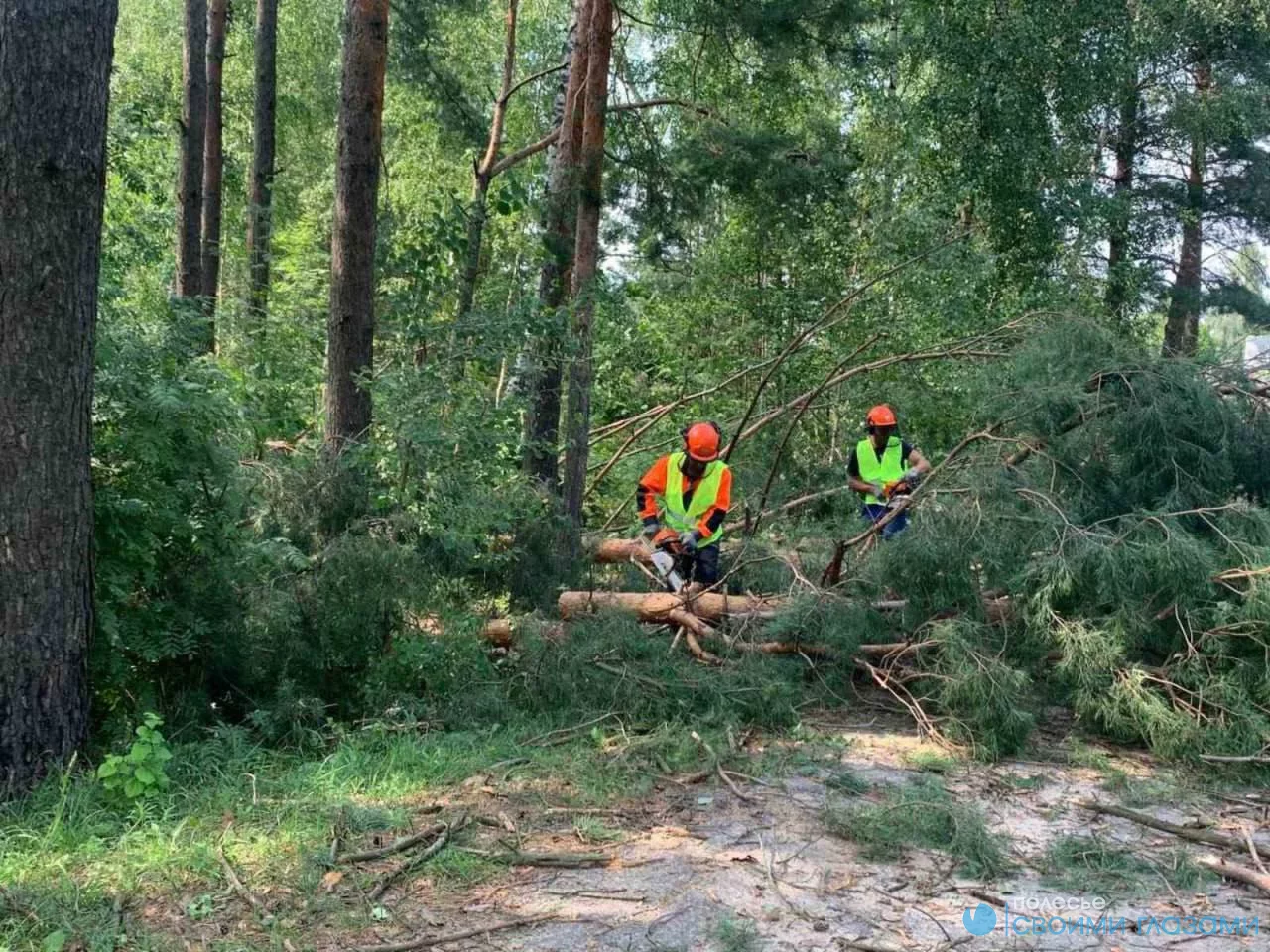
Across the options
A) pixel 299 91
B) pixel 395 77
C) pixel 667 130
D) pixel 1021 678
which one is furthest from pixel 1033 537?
pixel 299 91

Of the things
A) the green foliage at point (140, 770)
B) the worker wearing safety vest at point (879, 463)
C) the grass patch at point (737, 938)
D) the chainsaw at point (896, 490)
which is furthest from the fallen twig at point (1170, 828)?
the green foliage at point (140, 770)

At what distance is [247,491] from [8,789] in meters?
2.00

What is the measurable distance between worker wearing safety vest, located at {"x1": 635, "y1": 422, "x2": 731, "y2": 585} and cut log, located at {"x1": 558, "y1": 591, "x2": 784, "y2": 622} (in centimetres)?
38

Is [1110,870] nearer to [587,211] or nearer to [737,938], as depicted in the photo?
[737,938]

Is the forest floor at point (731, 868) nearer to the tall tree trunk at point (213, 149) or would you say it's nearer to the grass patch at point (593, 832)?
the grass patch at point (593, 832)

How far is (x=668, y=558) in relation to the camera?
7.01m

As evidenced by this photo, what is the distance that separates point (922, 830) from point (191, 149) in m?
11.2

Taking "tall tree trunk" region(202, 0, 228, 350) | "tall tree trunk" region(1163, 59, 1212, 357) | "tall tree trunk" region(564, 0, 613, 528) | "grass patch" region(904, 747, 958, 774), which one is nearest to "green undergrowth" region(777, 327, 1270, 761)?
"grass patch" region(904, 747, 958, 774)

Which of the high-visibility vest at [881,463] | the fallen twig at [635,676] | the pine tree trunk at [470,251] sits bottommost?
the fallen twig at [635,676]

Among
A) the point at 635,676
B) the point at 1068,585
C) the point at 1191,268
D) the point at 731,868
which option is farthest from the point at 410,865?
the point at 1191,268

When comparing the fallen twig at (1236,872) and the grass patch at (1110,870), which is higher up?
the fallen twig at (1236,872)

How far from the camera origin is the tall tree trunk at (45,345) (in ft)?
13.1

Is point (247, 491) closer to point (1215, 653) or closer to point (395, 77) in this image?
point (1215, 653)

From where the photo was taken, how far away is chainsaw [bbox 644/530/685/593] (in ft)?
22.8
